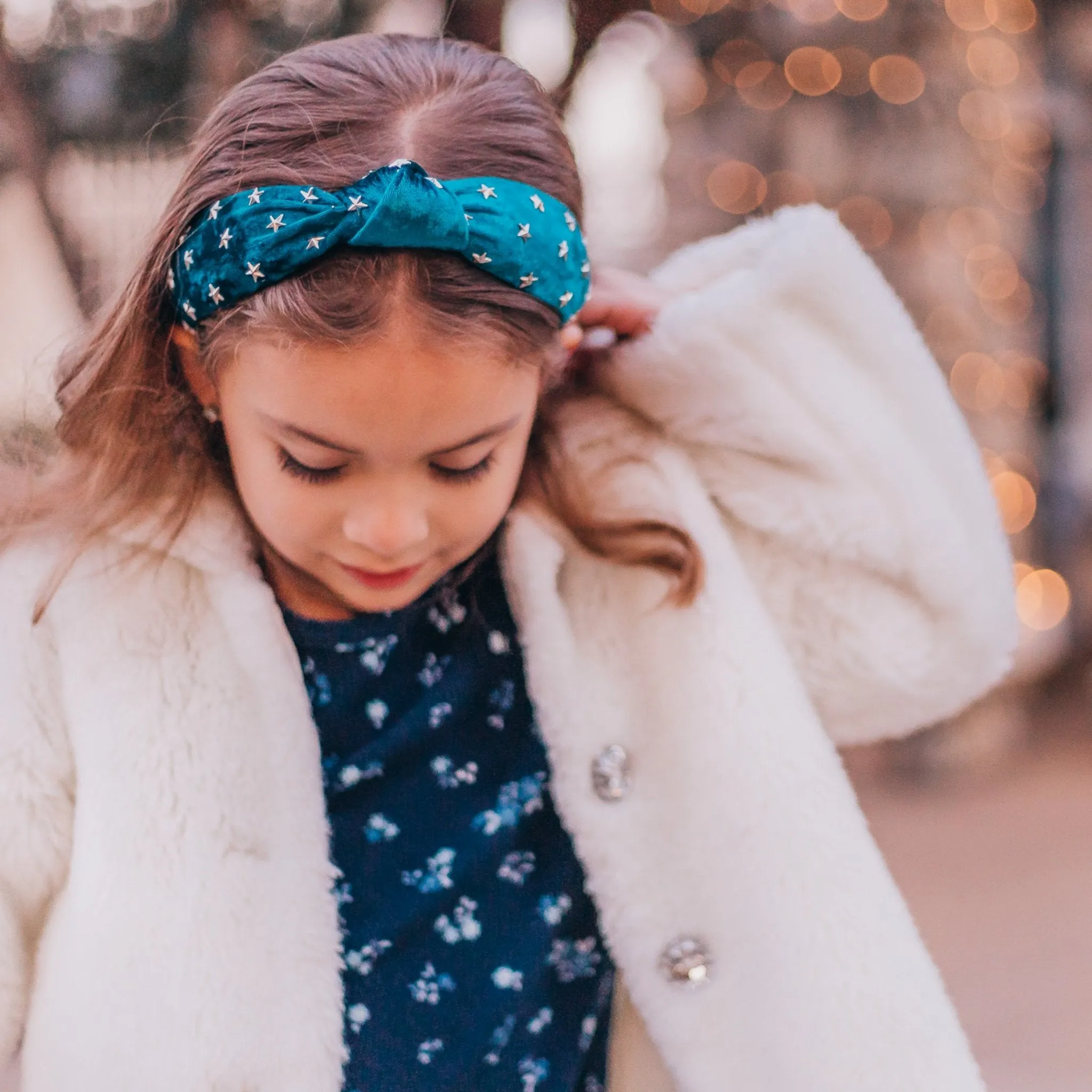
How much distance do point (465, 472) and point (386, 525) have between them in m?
0.07

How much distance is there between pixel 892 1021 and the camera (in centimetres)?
77

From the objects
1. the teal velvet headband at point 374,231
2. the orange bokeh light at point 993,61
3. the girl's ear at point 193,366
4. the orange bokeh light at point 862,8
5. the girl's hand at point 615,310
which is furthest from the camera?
the orange bokeh light at point 993,61

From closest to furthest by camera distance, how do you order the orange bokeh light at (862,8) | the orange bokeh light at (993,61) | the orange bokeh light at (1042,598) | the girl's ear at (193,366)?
the girl's ear at (193,366) → the orange bokeh light at (862,8) → the orange bokeh light at (993,61) → the orange bokeh light at (1042,598)

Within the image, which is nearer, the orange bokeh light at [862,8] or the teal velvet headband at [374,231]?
the teal velvet headband at [374,231]

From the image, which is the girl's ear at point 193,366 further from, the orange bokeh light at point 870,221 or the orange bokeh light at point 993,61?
the orange bokeh light at point 993,61

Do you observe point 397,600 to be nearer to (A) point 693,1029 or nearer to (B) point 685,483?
(B) point 685,483

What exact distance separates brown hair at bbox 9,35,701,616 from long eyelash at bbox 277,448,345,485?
80 mm

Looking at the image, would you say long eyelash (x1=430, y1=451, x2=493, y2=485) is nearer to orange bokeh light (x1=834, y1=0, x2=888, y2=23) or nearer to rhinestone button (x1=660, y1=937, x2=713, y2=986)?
rhinestone button (x1=660, y1=937, x2=713, y2=986)

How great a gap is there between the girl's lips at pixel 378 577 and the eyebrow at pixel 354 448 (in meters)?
0.10

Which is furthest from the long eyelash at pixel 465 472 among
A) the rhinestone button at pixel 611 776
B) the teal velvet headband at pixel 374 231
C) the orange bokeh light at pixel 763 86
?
the orange bokeh light at pixel 763 86

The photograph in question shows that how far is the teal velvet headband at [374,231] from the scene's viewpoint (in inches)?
27.3

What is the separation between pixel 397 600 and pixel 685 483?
9.5 inches

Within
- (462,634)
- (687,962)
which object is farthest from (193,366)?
(687,962)

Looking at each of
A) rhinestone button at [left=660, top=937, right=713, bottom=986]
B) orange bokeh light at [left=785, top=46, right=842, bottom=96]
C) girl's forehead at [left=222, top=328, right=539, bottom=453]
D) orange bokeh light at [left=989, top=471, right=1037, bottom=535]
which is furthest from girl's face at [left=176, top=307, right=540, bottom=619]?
orange bokeh light at [left=989, top=471, right=1037, bottom=535]
